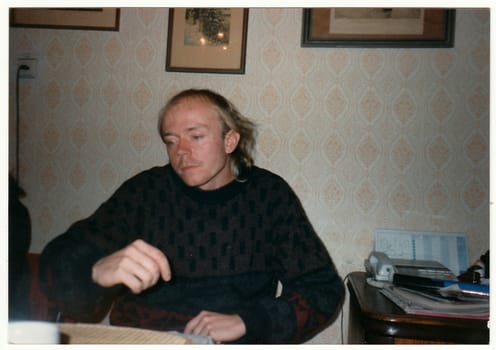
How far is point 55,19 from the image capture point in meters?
1.03

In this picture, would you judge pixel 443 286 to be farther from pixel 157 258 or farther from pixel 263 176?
pixel 157 258

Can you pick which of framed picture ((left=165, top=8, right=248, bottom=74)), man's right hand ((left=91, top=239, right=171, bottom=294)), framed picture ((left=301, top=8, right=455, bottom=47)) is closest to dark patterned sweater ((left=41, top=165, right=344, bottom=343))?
man's right hand ((left=91, top=239, right=171, bottom=294))

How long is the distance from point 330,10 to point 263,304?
837 mm

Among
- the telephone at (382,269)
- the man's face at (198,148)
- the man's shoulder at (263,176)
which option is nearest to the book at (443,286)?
the telephone at (382,269)

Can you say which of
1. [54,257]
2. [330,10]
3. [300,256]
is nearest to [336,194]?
[300,256]

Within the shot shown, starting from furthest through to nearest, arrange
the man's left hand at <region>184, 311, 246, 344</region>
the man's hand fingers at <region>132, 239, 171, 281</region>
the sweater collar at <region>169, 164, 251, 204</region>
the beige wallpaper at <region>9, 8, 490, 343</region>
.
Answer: the beige wallpaper at <region>9, 8, 490, 343</region> → the sweater collar at <region>169, 164, 251, 204</region> → the man's left hand at <region>184, 311, 246, 344</region> → the man's hand fingers at <region>132, 239, 171, 281</region>

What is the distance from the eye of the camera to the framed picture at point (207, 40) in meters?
1.05

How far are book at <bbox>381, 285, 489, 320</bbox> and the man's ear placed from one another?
0.55 meters

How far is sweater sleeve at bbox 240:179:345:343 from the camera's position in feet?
2.59

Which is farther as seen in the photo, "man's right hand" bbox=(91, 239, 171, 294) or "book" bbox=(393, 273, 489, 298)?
"book" bbox=(393, 273, 489, 298)

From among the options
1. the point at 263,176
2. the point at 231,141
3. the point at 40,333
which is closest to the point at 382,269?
the point at 263,176

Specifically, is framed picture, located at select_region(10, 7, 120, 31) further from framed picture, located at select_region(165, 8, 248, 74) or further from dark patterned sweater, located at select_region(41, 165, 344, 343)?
dark patterned sweater, located at select_region(41, 165, 344, 343)

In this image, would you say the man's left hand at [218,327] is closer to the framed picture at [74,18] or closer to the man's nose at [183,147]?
the man's nose at [183,147]

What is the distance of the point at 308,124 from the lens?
44.0 inches
